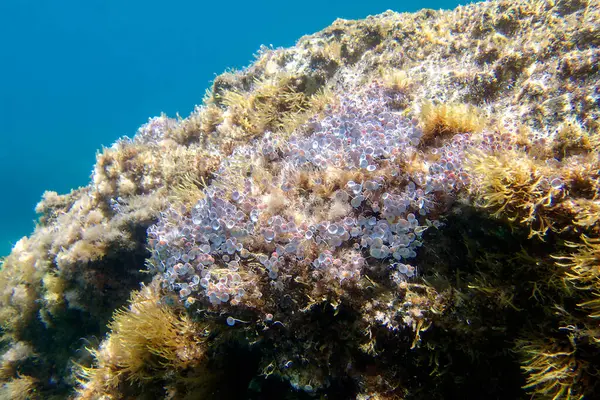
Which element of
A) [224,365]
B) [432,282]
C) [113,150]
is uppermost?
[113,150]

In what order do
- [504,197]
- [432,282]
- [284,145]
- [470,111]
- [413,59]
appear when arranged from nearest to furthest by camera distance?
[504,197] < [432,282] < [470,111] < [284,145] < [413,59]

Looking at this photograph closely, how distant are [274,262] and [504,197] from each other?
1.79 metres

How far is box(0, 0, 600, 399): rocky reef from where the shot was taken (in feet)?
7.39

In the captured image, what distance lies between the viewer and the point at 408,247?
2623mm

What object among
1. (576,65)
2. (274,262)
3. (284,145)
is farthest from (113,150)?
(576,65)

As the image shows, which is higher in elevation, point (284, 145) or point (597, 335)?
point (284, 145)

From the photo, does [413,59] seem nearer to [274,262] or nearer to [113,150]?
[274,262]

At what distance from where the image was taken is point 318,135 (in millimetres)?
3463

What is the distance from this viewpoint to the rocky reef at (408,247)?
2.25 m

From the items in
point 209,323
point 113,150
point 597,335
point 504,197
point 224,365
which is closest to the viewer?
point 597,335

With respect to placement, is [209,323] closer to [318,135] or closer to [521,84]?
[318,135]

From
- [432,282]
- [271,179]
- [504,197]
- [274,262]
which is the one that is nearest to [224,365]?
[274,262]

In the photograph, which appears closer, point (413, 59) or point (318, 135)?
point (318, 135)

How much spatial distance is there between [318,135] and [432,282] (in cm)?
186
